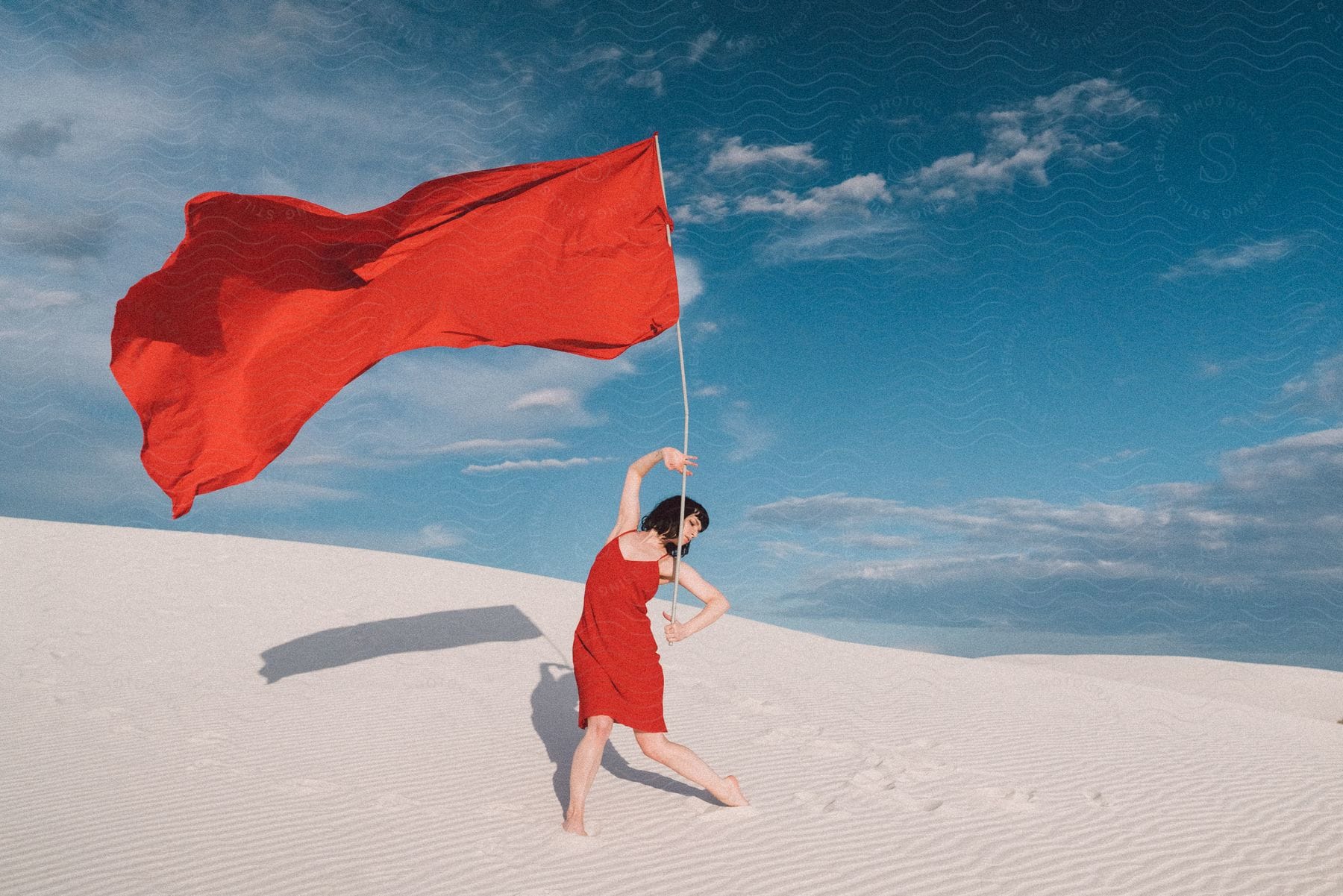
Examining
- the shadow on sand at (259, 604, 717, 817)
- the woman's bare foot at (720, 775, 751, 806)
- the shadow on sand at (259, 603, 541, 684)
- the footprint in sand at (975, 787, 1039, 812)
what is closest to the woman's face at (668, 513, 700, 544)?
the woman's bare foot at (720, 775, 751, 806)

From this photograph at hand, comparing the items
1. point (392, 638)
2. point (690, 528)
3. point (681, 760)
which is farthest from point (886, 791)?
point (392, 638)

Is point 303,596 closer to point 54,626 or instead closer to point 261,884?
point 54,626

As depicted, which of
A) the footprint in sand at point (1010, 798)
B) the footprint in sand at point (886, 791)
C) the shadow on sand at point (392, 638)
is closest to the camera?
the footprint in sand at point (886, 791)

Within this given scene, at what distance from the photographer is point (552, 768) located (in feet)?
24.8

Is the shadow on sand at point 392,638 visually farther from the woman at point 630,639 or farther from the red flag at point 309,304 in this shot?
the woman at point 630,639

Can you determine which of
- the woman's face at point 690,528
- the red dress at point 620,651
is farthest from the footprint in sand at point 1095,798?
the woman's face at point 690,528

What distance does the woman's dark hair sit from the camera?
5836 mm

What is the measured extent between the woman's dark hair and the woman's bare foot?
5.98ft

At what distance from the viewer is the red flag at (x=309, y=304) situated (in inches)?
286

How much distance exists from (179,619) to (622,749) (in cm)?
957

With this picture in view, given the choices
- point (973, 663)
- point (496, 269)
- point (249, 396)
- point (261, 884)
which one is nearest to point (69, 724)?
point (249, 396)

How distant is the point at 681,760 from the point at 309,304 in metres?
4.85

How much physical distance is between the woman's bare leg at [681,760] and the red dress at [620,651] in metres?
0.08

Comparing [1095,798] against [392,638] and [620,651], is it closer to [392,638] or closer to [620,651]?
[620,651]
